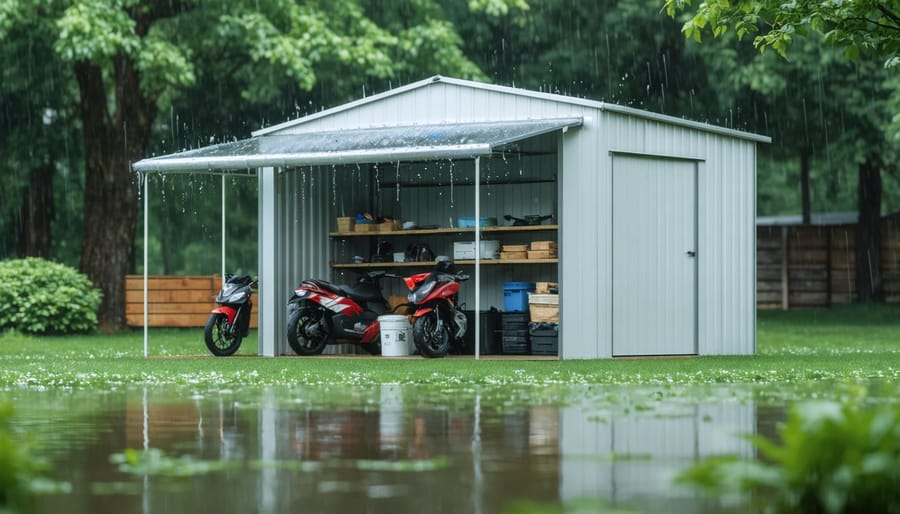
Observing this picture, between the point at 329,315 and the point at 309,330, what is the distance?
0.33 metres

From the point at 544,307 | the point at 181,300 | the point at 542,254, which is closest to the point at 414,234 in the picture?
the point at 542,254

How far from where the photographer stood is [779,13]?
13273mm

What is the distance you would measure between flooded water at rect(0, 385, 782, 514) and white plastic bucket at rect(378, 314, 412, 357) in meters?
7.02

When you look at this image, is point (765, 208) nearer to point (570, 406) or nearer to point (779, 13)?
point (779, 13)

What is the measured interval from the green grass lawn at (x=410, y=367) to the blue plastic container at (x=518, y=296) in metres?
2.26

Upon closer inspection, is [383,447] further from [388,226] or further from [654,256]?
[388,226]

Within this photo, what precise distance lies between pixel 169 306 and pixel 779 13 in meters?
16.3

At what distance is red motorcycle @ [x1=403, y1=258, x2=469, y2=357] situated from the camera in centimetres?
1772

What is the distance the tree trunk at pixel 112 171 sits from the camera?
2616 centimetres

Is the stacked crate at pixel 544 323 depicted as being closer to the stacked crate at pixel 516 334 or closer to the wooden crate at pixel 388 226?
the stacked crate at pixel 516 334

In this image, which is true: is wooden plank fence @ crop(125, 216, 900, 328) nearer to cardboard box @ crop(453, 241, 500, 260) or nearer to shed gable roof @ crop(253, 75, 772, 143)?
shed gable roof @ crop(253, 75, 772, 143)

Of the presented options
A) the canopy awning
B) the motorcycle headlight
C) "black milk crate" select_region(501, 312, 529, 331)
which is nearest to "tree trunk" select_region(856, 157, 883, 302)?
"black milk crate" select_region(501, 312, 529, 331)

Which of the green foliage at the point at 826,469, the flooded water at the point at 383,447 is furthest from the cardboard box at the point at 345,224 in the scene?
the green foliage at the point at 826,469

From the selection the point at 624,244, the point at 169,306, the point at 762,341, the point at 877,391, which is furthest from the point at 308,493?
the point at 169,306
